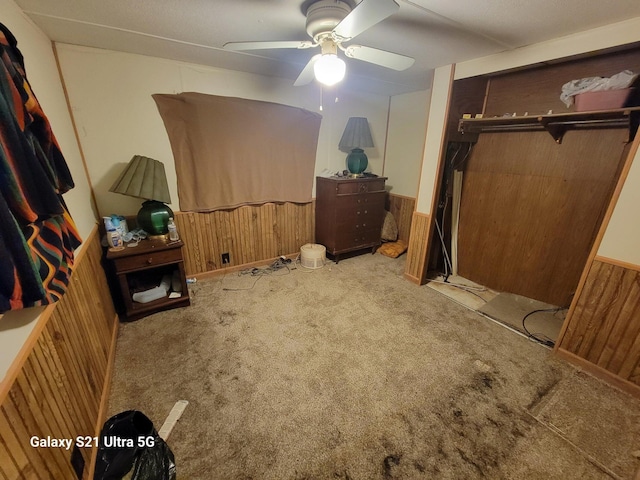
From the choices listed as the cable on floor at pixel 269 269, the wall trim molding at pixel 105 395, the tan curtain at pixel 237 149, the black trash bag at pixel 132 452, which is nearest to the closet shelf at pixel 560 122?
the tan curtain at pixel 237 149

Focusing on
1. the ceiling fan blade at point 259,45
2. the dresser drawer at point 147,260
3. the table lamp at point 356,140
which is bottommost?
the dresser drawer at point 147,260

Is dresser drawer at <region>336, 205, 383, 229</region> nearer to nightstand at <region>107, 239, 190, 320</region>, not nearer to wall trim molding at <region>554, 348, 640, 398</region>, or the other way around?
nightstand at <region>107, 239, 190, 320</region>

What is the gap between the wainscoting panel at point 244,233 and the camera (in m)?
2.81

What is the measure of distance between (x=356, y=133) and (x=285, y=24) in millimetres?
1840

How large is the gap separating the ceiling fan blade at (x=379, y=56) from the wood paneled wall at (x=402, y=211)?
233cm

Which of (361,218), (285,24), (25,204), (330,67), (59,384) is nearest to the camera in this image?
(25,204)

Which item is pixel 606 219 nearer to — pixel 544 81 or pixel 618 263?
pixel 618 263

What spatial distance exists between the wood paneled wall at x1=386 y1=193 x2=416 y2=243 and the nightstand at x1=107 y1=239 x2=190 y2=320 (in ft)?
9.34

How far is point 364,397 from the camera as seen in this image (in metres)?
1.57

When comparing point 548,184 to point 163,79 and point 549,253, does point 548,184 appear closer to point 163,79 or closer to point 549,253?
point 549,253

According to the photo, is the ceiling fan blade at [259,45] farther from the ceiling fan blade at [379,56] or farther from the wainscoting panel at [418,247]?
the wainscoting panel at [418,247]

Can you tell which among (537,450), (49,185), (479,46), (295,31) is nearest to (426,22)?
(479,46)

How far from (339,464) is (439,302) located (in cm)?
173

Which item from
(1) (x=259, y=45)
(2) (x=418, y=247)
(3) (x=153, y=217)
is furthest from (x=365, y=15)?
(2) (x=418, y=247)
